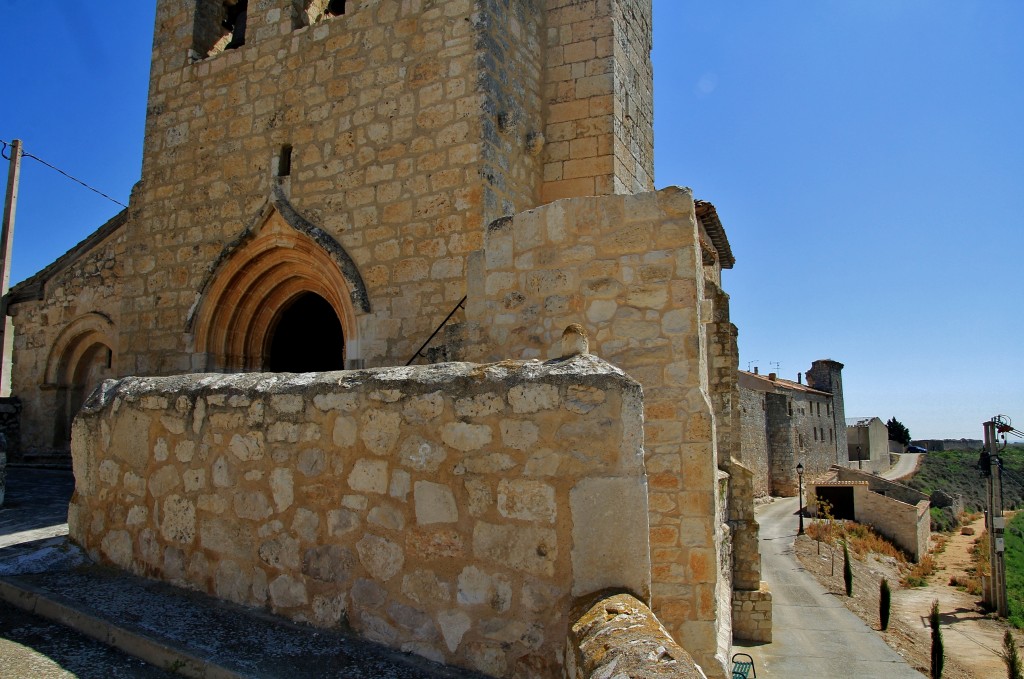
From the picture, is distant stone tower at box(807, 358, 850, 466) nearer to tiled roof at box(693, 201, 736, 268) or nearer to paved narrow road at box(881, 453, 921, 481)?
paved narrow road at box(881, 453, 921, 481)

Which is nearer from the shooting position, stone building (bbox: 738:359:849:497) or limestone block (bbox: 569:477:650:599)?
limestone block (bbox: 569:477:650:599)

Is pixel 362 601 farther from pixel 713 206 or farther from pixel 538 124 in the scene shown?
pixel 713 206

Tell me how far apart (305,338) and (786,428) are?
28200 mm

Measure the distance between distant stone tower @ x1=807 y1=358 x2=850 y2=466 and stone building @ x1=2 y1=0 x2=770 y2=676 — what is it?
38512 mm

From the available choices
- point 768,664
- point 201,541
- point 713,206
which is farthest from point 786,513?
point 201,541

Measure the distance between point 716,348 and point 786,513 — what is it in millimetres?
20342

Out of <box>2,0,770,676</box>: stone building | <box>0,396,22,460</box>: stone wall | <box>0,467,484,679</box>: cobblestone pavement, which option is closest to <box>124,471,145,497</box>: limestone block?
<box>0,467,484,679</box>: cobblestone pavement

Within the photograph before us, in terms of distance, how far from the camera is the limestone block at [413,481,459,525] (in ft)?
8.52

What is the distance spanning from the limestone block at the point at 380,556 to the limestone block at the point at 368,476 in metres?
0.20

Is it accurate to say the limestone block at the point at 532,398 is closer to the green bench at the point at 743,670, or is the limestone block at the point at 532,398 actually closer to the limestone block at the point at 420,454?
the limestone block at the point at 420,454

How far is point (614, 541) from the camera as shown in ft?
7.72

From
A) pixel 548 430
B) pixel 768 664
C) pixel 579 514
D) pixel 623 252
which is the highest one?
pixel 623 252

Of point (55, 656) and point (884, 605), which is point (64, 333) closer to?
point (55, 656)

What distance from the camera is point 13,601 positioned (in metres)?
3.46
